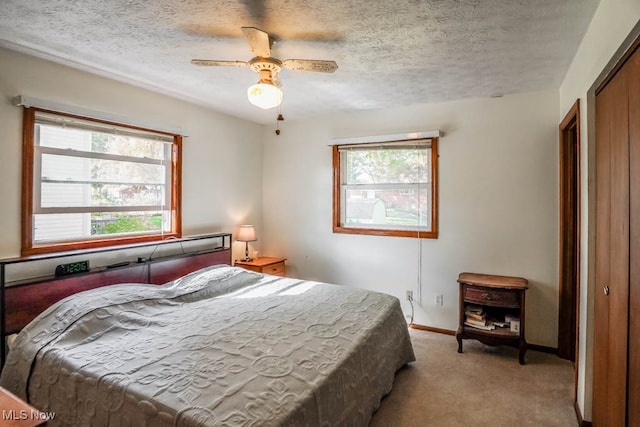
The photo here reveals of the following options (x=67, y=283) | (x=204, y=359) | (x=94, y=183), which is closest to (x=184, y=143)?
(x=94, y=183)

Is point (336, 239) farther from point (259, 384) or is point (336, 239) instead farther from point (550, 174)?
point (259, 384)

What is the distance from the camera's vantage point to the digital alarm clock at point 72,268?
2.42 m

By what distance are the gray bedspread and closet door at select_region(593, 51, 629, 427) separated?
1.19m

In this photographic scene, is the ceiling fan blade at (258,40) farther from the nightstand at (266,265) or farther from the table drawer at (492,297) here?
the table drawer at (492,297)

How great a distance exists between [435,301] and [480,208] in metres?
1.12

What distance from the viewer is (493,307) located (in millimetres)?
3275

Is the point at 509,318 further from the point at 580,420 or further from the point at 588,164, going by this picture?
the point at 588,164

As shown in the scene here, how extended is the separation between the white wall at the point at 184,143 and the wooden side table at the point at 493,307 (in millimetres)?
2744

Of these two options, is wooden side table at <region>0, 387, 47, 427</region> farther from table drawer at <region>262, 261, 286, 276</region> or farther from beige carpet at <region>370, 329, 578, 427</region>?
table drawer at <region>262, 261, 286, 276</region>

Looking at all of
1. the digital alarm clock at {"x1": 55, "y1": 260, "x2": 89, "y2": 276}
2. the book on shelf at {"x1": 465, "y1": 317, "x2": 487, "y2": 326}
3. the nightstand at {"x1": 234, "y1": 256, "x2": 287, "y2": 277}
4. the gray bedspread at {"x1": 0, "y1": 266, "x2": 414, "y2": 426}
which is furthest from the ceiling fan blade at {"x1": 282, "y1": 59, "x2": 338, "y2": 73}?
the book on shelf at {"x1": 465, "y1": 317, "x2": 487, "y2": 326}

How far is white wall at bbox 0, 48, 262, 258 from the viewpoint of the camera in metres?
2.31

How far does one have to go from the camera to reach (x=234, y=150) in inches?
166

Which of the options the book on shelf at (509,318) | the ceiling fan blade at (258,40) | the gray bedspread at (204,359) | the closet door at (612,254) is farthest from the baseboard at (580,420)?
the ceiling fan blade at (258,40)

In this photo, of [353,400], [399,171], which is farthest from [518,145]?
[353,400]
